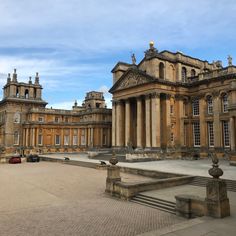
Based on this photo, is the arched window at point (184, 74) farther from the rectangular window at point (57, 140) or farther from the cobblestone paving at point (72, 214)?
the rectangular window at point (57, 140)

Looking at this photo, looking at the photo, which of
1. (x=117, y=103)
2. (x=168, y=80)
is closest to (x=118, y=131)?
(x=117, y=103)

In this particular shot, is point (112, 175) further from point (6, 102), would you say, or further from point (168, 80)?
point (6, 102)

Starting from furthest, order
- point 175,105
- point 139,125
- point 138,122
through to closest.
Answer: point 175,105
point 138,122
point 139,125

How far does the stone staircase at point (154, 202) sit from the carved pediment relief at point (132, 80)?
2654 centimetres

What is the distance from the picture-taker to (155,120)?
36.4 m

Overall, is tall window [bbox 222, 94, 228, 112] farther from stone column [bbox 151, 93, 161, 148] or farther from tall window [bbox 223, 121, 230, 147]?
stone column [bbox 151, 93, 161, 148]

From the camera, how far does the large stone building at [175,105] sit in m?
35.0

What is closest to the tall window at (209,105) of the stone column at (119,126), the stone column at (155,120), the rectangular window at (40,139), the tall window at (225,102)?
the tall window at (225,102)

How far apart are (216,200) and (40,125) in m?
51.1

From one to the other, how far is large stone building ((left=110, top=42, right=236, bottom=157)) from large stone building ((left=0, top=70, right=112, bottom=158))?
1524 cm

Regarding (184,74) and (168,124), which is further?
(184,74)

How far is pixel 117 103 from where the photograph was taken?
144 ft

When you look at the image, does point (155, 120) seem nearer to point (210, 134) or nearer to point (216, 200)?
point (210, 134)

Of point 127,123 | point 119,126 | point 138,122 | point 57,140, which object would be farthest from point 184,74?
point 57,140
